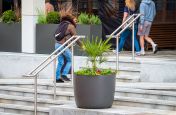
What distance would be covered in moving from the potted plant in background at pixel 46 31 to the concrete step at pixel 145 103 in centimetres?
539

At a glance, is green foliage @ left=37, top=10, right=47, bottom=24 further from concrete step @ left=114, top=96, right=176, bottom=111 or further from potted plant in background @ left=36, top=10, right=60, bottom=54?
concrete step @ left=114, top=96, right=176, bottom=111

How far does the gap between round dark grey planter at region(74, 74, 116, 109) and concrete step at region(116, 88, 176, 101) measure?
54.5 inches

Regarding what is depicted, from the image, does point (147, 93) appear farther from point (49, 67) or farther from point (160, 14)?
point (160, 14)

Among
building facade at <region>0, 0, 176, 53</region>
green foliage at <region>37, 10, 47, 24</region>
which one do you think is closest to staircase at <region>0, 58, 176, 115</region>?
green foliage at <region>37, 10, 47, 24</region>

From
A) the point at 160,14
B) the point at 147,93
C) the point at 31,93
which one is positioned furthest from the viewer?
the point at 160,14

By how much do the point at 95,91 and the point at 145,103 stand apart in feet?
4.49

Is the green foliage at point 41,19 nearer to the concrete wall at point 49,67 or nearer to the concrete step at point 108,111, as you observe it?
the concrete wall at point 49,67

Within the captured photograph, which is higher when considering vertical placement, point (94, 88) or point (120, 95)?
point (94, 88)

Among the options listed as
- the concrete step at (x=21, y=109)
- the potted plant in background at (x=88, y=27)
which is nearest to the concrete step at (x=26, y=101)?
the concrete step at (x=21, y=109)

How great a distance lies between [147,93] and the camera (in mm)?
14195

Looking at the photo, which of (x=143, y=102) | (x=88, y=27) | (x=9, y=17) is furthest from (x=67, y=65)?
(x=9, y=17)

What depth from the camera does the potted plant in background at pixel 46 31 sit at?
1909cm

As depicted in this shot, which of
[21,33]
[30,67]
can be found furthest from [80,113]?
[21,33]

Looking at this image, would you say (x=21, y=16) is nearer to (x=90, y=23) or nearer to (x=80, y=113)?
(x=90, y=23)
